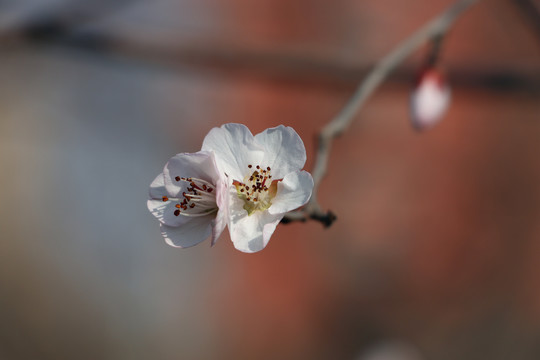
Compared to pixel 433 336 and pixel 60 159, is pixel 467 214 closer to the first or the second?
pixel 433 336

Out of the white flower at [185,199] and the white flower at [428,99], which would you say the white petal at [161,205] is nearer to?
the white flower at [185,199]

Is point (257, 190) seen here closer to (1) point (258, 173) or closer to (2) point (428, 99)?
(1) point (258, 173)

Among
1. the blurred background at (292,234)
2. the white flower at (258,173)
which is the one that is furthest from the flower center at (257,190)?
the blurred background at (292,234)

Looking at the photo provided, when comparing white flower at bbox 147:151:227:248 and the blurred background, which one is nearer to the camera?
white flower at bbox 147:151:227:248

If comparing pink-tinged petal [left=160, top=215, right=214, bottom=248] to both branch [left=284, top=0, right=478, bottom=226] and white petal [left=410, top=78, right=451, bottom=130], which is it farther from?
white petal [left=410, top=78, right=451, bottom=130]

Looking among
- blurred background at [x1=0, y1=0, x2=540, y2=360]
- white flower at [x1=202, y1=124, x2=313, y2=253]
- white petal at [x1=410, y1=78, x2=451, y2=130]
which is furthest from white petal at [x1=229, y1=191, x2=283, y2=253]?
blurred background at [x1=0, y1=0, x2=540, y2=360]

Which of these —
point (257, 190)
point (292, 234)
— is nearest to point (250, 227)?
point (257, 190)
